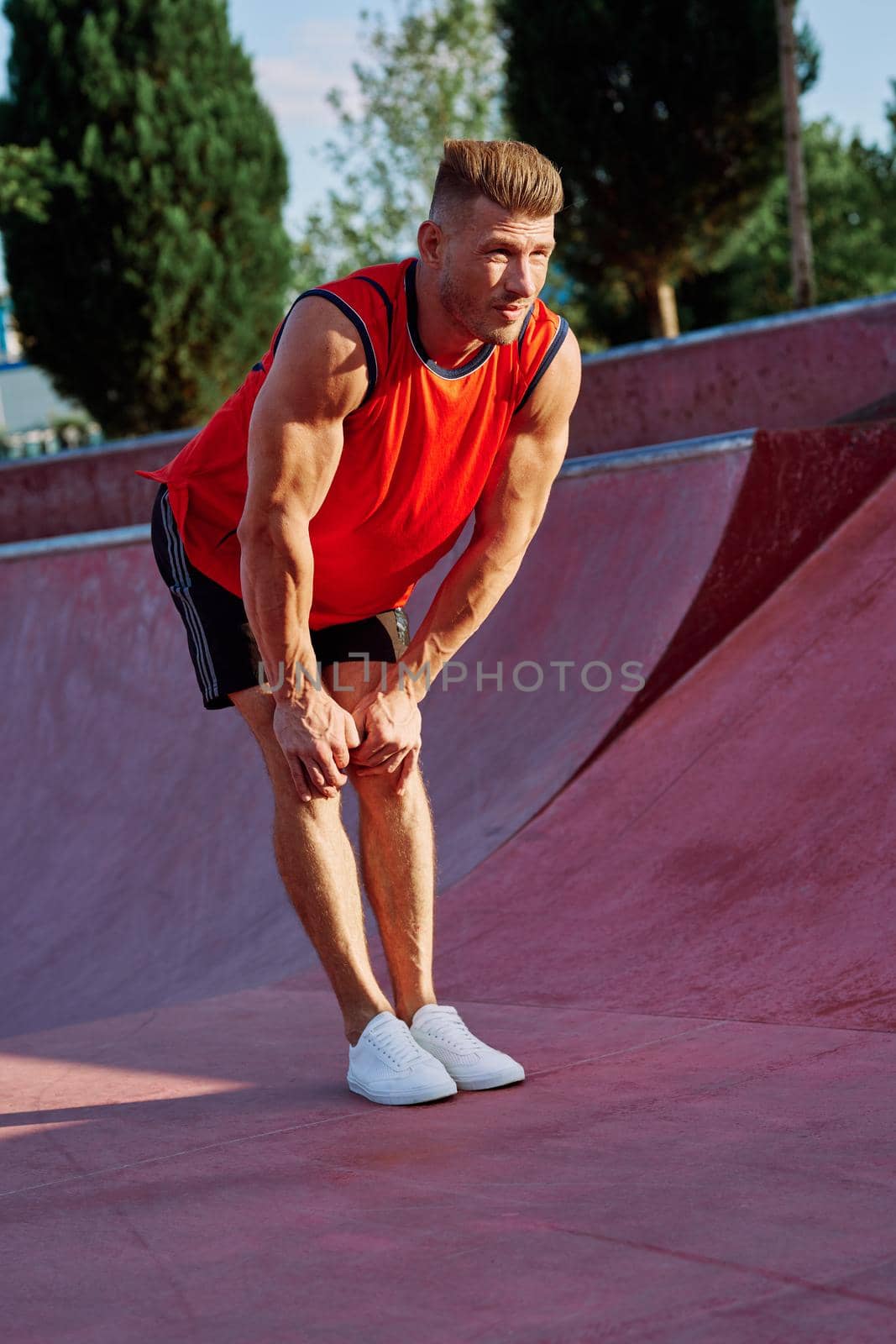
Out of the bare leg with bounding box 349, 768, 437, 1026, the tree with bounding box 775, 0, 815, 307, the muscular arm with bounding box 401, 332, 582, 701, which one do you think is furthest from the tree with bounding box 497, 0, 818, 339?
the bare leg with bounding box 349, 768, 437, 1026

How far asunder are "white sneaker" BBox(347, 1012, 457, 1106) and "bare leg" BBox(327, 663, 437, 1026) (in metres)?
0.18

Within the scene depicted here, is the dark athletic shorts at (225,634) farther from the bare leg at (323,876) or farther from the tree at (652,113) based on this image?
the tree at (652,113)

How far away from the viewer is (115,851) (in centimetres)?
693

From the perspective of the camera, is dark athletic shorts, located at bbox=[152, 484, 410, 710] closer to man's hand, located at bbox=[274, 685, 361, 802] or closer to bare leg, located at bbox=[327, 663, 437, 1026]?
bare leg, located at bbox=[327, 663, 437, 1026]

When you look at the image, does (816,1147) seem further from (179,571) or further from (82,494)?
(82,494)

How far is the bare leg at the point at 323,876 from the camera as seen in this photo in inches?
128

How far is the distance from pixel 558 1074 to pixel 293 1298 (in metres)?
1.31

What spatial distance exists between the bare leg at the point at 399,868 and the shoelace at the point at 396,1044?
0.68ft

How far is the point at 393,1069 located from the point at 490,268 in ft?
5.50

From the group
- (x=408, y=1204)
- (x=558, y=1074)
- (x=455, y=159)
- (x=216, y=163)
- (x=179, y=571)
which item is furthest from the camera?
(x=216, y=163)

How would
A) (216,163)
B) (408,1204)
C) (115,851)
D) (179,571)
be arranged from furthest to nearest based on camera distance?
(216,163), (115,851), (179,571), (408,1204)

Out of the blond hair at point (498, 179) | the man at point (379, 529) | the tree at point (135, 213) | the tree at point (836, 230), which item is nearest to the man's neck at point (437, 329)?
the man at point (379, 529)

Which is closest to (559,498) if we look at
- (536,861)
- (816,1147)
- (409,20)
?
(536,861)

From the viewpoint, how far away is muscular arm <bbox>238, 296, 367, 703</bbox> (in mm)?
2939
